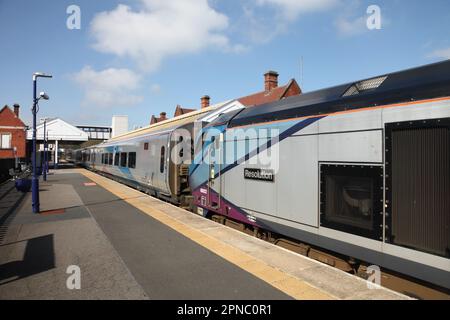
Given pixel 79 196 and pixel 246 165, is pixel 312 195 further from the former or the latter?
pixel 79 196

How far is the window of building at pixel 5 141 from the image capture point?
43.6 meters

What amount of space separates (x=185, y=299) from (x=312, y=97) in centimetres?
423

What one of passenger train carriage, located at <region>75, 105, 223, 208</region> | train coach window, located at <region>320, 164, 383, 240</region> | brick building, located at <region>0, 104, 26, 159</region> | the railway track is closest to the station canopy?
brick building, located at <region>0, 104, 26, 159</region>

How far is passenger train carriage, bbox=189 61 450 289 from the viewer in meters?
3.97

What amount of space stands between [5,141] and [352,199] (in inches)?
1981

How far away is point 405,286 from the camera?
450cm

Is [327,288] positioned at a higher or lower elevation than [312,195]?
lower

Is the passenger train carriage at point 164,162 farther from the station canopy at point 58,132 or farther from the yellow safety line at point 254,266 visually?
the station canopy at point 58,132

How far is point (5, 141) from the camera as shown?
43875 millimetres

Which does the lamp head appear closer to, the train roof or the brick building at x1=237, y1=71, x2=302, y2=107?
the train roof

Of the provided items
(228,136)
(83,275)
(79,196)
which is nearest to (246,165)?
(228,136)

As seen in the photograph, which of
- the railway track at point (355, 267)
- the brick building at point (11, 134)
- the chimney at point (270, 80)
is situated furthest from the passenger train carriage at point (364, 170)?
the brick building at point (11, 134)

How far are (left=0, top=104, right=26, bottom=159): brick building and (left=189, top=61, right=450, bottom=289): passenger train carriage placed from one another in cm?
4650

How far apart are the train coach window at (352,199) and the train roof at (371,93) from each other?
102cm
